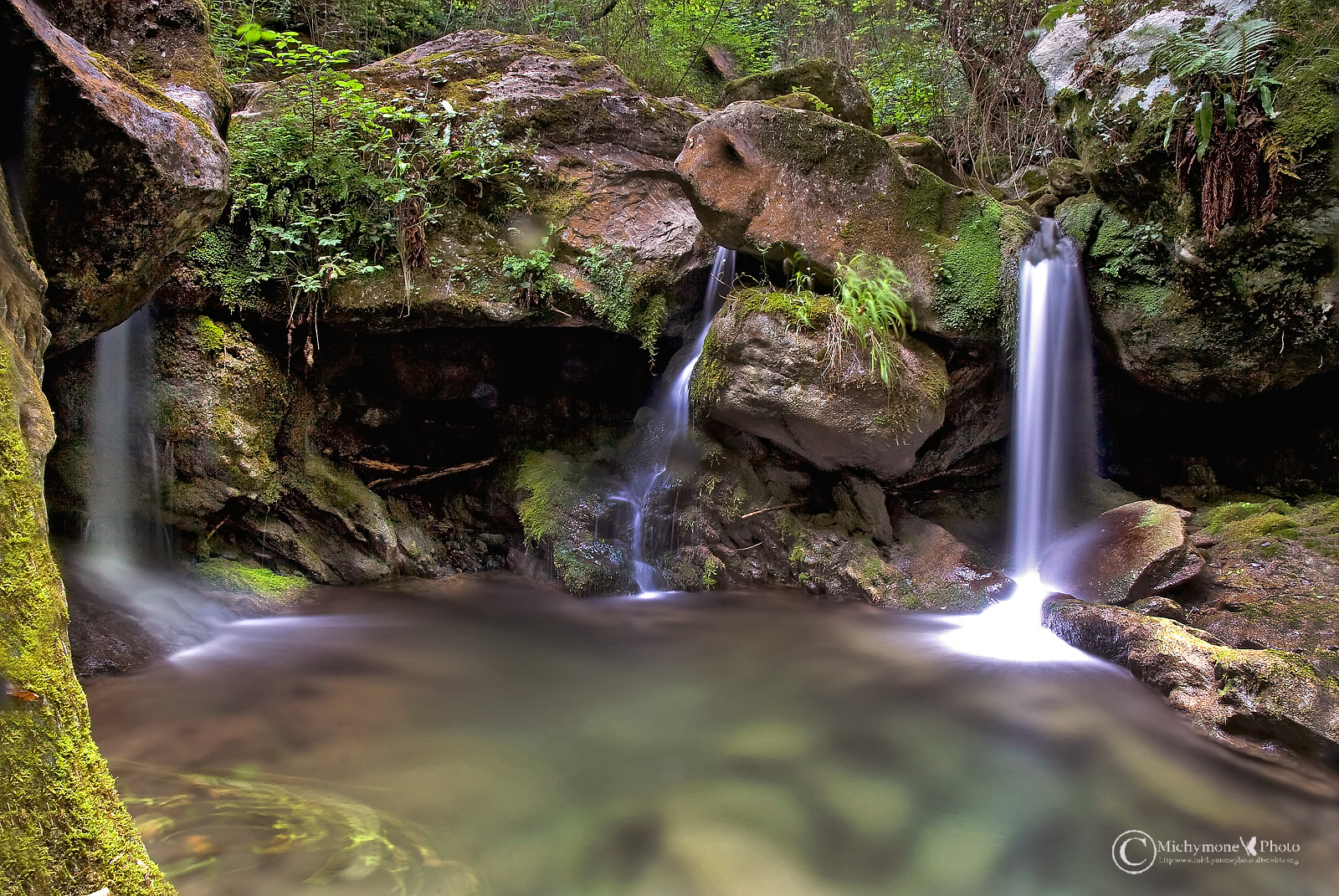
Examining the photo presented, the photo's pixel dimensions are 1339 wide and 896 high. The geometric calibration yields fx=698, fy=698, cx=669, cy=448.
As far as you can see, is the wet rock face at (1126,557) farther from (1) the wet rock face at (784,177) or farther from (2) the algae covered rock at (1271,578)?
(1) the wet rock face at (784,177)

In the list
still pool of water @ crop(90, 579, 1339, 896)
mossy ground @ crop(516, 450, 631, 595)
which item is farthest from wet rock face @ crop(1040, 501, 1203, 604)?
mossy ground @ crop(516, 450, 631, 595)

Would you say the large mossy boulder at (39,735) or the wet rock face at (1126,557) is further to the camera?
the wet rock face at (1126,557)

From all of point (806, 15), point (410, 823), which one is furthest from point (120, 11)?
point (806, 15)

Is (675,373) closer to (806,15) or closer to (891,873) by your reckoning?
(891,873)

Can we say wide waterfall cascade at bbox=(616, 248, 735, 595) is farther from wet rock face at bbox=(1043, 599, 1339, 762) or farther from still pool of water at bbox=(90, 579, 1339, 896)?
wet rock face at bbox=(1043, 599, 1339, 762)

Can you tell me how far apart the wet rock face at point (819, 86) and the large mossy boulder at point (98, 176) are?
690 cm

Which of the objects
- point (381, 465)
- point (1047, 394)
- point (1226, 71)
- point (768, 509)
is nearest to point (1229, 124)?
point (1226, 71)

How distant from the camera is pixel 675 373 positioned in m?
7.04

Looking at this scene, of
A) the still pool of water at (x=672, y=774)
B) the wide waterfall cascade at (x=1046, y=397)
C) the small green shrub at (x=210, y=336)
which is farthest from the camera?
the wide waterfall cascade at (x=1046, y=397)

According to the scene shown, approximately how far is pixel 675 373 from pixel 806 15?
32.7 feet

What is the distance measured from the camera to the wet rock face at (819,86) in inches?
343

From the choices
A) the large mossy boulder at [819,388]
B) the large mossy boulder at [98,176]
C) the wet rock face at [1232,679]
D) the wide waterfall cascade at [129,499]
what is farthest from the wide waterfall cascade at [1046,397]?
the wide waterfall cascade at [129,499]

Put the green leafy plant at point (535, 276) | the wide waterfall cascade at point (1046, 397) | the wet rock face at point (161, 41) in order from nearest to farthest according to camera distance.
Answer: the wet rock face at point (161, 41) → the wide waterfall cascade at point (1046, 397) → the green leafy plant at point (535, 276)

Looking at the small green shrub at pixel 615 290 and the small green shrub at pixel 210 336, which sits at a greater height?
the small green shrub at pixel 615 290
